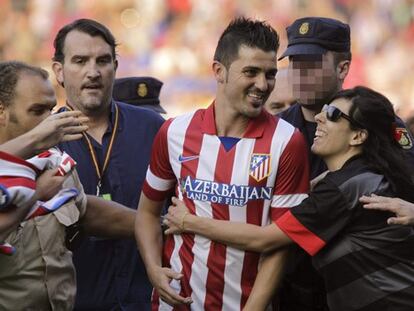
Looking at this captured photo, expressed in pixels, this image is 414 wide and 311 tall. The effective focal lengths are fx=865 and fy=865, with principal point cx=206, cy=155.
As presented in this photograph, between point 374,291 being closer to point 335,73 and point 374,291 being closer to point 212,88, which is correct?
point 335,73

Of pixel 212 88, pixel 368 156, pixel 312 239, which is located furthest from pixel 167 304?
pixel 212 88

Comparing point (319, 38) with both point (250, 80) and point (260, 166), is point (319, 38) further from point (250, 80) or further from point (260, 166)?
point (260, 166)

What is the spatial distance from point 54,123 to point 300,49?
5.44 feet

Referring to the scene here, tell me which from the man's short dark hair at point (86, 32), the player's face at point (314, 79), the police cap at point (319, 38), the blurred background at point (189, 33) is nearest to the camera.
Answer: the player's face at point (314, 79)

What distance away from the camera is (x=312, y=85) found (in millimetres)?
4270

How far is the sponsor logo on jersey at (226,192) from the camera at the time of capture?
3702 mm

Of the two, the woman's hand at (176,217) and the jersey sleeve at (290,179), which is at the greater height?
the jersey sleeve at (290,179)

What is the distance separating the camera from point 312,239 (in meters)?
3.61

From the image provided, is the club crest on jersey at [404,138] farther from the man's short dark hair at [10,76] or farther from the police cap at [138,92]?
the police cap at [138,92]

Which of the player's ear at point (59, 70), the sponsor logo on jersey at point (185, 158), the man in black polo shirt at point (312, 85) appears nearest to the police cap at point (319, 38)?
the man in black polo shirt at point (312, 85)

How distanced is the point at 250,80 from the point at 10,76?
3.36 feet

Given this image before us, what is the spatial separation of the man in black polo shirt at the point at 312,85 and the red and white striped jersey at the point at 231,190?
380 millimetres

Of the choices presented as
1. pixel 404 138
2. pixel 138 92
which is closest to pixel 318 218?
pixel 404 138

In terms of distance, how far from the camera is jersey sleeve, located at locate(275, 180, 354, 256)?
357 cm
